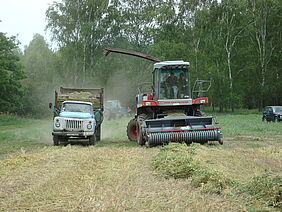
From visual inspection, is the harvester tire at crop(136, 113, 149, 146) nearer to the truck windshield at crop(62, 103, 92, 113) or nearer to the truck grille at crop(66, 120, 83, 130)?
the truck grille at crop(66, 120, 83, 130)

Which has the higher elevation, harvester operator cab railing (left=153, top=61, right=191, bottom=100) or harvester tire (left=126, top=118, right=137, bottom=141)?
harvester operator cab railing (left=153, top=61, right=191, bottom=100)

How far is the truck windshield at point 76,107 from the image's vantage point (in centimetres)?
1628

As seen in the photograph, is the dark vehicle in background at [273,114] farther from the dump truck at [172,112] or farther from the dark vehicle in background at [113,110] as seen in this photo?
the dump truck at [172,112]

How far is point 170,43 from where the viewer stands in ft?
143

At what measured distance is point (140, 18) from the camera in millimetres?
45594

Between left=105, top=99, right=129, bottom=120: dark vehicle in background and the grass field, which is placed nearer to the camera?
the grass field

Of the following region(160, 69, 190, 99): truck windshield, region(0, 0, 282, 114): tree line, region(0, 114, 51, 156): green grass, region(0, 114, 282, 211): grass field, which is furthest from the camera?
region(0, 0, 282, 114): tree line

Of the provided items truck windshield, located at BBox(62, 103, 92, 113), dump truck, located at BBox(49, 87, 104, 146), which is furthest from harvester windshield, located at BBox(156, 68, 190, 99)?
truck windshield, located at BBox(62, 103, 92, 113)

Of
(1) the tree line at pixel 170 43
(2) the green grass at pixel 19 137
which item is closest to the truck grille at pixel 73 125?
(2) the green grass at pixel 19 137

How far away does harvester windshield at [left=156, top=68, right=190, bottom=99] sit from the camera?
49.4 feet

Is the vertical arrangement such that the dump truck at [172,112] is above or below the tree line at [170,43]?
below

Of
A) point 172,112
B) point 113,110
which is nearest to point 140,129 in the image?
point 172,112

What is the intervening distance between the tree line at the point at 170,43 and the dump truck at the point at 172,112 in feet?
88.7

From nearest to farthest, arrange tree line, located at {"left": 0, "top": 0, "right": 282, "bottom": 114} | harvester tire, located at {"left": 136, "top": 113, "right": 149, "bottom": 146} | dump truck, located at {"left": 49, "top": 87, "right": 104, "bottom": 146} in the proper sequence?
harvester tire, located at {"left": 136, "top": 113, "right": 149, "bottom": 146}
dump truck, located at {"left": 49, "top": 87, "right": 104, "bottom": 146}
tree line, located at {"left": 0, "top": 0, "right": 282, "bottom": 114}
